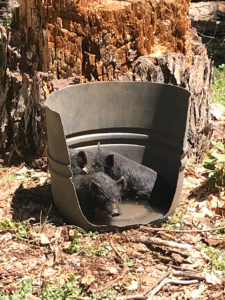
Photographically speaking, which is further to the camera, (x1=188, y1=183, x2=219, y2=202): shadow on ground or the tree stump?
the tree stump

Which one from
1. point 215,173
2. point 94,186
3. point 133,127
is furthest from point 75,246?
point 215,173

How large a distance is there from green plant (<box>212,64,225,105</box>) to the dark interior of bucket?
280 cm

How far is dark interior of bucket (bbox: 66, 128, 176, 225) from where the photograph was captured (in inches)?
191

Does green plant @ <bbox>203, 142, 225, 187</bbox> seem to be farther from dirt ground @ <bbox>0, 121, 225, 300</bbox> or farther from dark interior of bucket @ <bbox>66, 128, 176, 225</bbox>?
dark interior of bucket @ <bbox>66, 128, 176, 225</bbox>

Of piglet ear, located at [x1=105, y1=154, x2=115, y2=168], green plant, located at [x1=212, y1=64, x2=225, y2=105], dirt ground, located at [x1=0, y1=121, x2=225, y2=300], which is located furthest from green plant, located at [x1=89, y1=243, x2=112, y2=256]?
green plant, located at [x1=212, y1=64, x2=225, y2=105]

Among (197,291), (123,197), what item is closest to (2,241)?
(123,197)

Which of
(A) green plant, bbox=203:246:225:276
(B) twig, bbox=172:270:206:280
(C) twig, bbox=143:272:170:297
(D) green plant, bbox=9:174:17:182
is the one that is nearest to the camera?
(C) twig, bbox=143:272:170:297

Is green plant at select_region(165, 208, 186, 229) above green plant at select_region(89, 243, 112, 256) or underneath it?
above

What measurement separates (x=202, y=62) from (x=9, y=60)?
7.41 feet

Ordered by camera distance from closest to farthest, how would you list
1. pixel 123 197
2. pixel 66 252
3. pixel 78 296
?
pixel 78 296 → pixel 66 252 → pixel 123 197

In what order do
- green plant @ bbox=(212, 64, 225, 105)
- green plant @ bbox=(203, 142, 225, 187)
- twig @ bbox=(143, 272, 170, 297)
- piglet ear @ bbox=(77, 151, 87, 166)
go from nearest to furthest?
twig @ bbox=(143, 272, 170, 297), piglet ear @ bbox=(77, 151, 87, 166), green plant @ bbox=(203, 142, 225, 187), green plant @ bbox=(212, 64, 225, 105)

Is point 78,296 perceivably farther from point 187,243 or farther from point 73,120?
point 73,120

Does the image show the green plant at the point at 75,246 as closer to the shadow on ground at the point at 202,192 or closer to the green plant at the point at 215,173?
the shadow on ground at the point at 202,192

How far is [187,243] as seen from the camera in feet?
14.5
